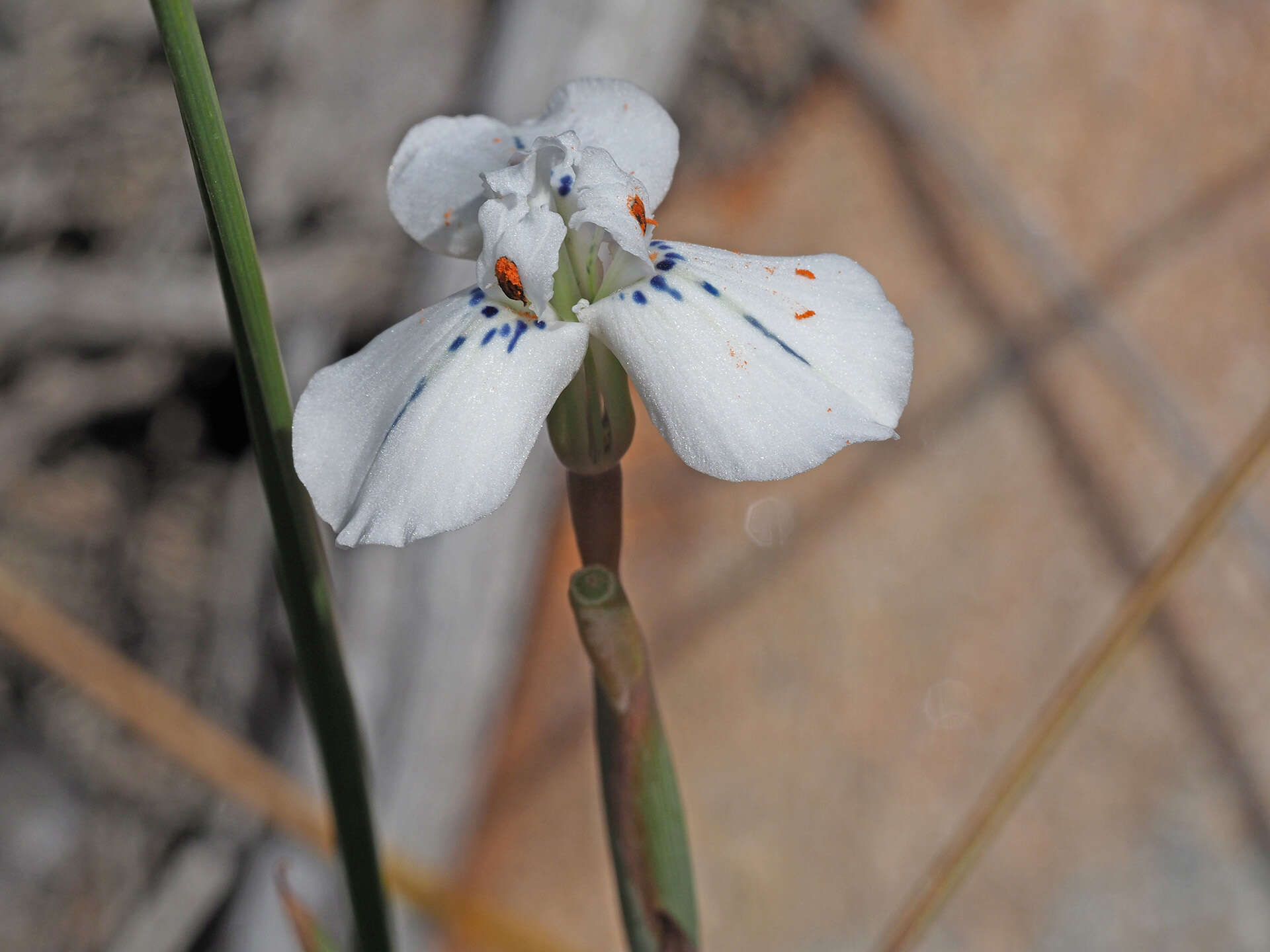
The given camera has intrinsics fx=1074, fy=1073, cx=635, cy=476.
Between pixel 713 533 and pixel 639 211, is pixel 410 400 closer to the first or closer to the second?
A: pixel 639 211

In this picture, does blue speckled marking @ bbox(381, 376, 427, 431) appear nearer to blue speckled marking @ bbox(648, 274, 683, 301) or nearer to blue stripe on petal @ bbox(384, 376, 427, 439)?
blue stripe on petal @ bbox(384, 376, 427, 439)

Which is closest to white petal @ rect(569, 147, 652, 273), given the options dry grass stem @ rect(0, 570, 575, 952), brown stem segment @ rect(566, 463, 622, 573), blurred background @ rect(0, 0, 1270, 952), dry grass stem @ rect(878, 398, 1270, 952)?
brown stem segment @ rect(566, 463, 622, 573)

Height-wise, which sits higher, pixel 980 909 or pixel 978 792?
pixel 978 792

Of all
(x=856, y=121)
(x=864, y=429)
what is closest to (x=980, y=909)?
(x=864, y=429)

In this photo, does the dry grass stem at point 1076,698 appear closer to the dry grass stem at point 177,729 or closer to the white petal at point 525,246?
the white petal at point 525,246

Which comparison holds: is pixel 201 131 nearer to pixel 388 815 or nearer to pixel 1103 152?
pixel 388 815

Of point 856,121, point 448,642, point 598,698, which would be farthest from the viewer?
point 856,121

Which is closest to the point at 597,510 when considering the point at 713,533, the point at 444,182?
the point at 444,182
